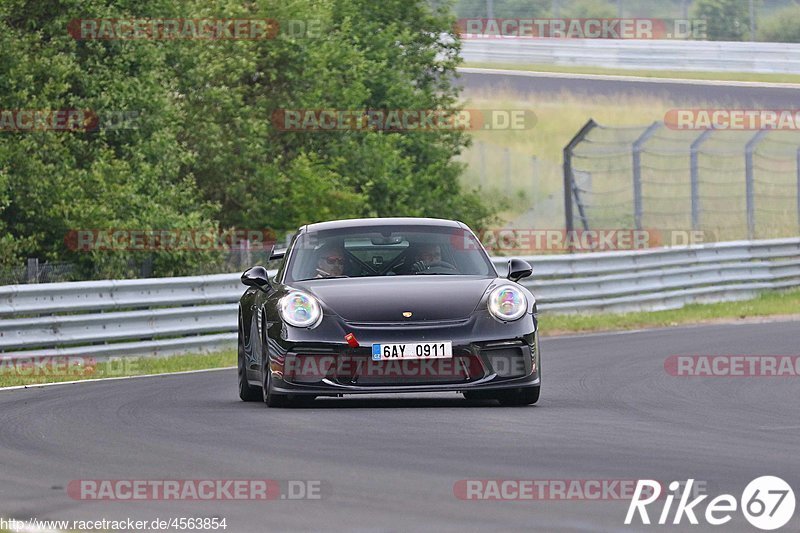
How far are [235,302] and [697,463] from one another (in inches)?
450

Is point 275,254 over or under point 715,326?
over

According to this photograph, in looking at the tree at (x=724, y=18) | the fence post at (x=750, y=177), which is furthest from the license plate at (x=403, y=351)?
the tree at (x=724, y=18)

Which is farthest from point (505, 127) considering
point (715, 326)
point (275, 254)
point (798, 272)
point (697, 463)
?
point (697, 463)

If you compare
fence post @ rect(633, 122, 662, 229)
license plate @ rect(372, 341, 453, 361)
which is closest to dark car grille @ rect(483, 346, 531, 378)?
license plate @ rect(372, 341, 453, 361)

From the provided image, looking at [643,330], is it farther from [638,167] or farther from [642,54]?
[642,54]

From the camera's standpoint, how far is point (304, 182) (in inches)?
1151

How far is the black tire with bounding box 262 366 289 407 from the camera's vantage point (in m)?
10.6

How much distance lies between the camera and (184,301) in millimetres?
17703

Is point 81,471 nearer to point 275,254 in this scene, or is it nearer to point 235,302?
point 275,254

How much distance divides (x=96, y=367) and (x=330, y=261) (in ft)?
18.7

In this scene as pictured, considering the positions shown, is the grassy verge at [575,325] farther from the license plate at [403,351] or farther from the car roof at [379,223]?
the license plate at [403,351]

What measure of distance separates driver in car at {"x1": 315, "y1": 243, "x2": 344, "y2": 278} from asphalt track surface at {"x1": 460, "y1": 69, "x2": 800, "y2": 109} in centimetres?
3504

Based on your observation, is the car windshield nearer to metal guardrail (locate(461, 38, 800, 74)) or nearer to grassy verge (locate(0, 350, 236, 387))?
grassy verge (locate(0, 350, 236, 387))

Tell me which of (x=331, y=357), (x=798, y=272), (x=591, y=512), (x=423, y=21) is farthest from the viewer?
(x=423, y=21)
